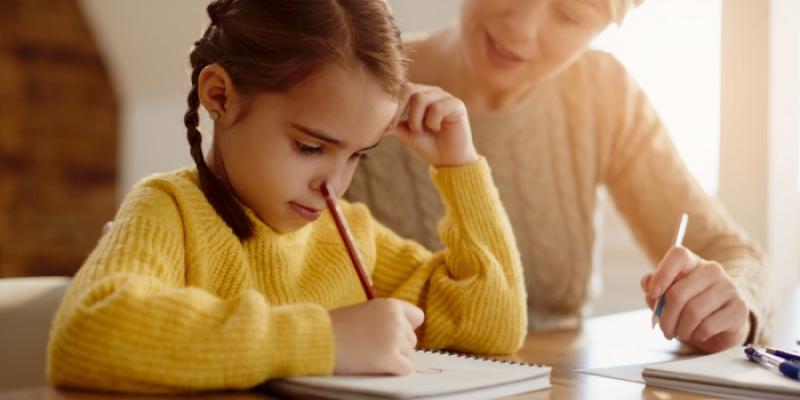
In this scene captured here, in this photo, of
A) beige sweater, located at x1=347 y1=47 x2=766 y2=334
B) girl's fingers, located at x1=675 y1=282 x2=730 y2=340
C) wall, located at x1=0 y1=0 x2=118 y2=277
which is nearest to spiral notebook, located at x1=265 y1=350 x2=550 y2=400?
girl's fingers, located at x1=675 y1=282 x2=730 y2=340

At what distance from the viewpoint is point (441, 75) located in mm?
1623

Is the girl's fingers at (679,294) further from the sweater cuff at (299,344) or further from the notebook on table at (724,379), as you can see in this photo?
the sweater cuff at (299,344)

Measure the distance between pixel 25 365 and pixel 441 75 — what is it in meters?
0.82

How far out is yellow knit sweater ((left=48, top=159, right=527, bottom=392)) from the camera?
2.52 feet

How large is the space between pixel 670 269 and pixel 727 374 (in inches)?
9.5

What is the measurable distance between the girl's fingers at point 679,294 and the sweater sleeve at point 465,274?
174 mm

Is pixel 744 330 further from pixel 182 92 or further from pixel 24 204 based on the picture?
pixel 24 204

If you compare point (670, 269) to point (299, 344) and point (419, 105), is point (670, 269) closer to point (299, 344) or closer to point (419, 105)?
point (419, 105)

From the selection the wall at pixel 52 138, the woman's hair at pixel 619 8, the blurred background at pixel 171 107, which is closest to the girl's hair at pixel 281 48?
the woman's hair at pixel 619 8

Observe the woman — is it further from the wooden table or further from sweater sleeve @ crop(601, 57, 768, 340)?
the wooden table

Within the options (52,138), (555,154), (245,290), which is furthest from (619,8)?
(52,138)

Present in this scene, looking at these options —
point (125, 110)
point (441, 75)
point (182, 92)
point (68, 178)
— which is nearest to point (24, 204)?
point (68, 178)

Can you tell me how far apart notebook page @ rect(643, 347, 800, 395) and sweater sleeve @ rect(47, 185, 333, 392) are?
0.35 m

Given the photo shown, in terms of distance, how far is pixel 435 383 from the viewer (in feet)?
2.61
